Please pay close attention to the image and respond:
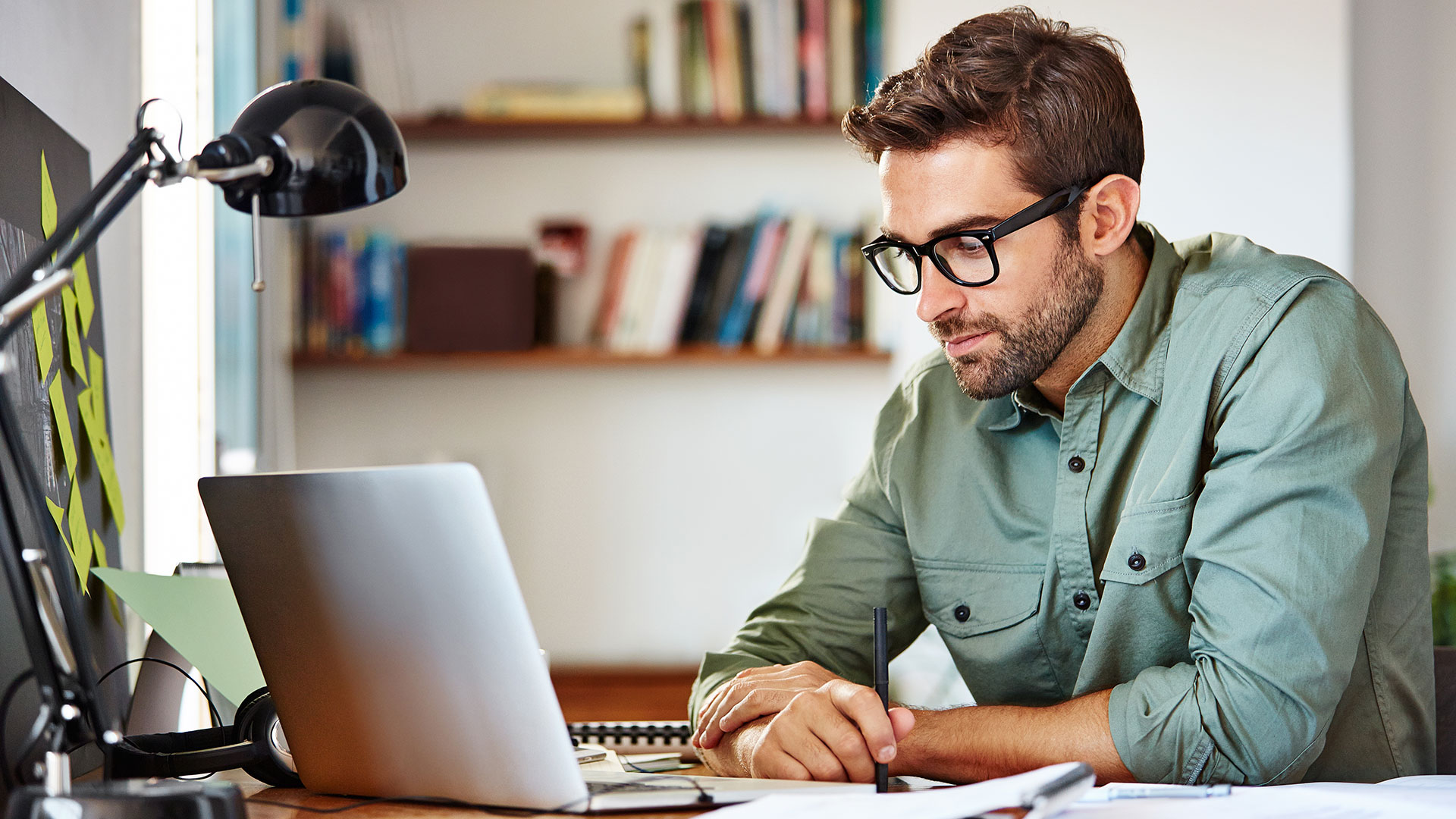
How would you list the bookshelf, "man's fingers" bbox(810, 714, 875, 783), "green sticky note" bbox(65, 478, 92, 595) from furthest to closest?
the bookshelf < "green sticky note" bbox(65, 478, 92, 595) < "man's fingers" bbox(810, 714, 875, 783)

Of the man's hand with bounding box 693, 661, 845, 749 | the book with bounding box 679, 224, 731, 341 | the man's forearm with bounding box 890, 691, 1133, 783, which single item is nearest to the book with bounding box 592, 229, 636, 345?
the book with bounding box 679, 224, 731, 341

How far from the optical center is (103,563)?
1.27 metres

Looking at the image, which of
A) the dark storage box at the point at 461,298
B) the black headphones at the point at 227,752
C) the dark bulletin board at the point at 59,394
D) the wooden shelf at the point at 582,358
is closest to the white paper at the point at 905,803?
the black headphones at the point at 227,752

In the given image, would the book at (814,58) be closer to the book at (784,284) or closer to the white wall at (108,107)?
the book at (784,284)

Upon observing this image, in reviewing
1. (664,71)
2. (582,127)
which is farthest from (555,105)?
(664,71)

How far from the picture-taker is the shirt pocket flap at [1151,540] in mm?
1153

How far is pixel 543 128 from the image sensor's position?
2801 mm

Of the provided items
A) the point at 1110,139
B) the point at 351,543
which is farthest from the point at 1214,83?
the point at 351,543

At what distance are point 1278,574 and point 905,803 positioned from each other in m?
0.48

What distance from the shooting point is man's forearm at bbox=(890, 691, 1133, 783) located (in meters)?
1.03

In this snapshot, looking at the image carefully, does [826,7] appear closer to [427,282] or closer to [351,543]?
[427,282]

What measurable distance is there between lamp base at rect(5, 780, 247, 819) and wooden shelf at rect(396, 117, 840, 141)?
231cm

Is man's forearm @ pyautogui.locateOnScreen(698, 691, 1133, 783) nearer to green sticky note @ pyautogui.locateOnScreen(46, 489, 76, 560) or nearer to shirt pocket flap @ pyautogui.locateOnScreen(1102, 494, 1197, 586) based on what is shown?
shirt pocket flap @ pyautogui.locateOnScreen(1102, 494, 1197, 586)

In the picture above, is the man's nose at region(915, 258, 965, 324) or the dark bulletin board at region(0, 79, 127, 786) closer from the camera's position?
the dark bulletin board at region(0, 79, 127, 786)
